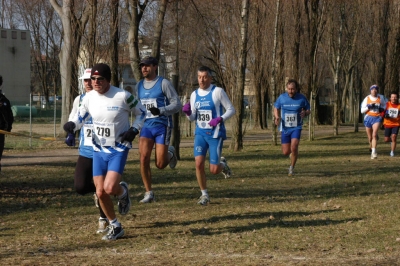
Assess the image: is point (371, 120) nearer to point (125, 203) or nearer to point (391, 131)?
point (391, 131)

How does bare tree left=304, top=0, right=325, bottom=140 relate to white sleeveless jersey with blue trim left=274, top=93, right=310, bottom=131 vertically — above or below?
above

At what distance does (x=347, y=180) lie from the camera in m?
16.0

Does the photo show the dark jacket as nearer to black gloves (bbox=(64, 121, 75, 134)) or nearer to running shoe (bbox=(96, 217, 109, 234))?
running shoe (bbox=(96, 217, 109, 234))

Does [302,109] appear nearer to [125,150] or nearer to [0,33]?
[125,150]

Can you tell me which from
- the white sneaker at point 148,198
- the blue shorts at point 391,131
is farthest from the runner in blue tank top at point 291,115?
the blue shorts at point 391,131

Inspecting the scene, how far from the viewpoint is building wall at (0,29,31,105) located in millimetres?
60844

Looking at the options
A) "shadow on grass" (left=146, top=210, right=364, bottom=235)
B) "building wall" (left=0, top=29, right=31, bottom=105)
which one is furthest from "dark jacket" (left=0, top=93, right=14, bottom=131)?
"building wall" (left=0, top=29, right=31, bottom=105)

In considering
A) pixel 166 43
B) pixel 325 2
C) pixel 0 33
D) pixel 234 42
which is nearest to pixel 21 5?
pixel 0 33

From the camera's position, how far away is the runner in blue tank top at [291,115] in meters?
16.6

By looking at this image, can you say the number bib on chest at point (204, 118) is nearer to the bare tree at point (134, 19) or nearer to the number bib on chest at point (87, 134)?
the number bib on chest at point (87, 134)

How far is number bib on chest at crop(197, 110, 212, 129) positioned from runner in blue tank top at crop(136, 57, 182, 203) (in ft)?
1.19

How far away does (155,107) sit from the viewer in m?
11.7

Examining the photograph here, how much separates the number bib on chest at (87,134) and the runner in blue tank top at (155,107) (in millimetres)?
2116

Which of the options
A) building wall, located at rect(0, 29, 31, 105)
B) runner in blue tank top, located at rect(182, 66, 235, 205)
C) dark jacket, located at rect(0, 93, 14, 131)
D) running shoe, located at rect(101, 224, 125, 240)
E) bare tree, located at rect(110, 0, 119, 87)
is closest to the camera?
running shoe, located at rect(101, 224, 125, 240)
